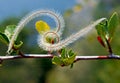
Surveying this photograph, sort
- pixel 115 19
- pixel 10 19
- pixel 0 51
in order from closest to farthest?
pixel 115 19, pixel 0 51, pixel 10 19

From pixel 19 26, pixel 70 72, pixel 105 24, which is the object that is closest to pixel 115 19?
pixel 105 24

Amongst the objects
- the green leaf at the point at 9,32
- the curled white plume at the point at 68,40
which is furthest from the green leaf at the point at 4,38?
the curled white plume at the point at 68,40

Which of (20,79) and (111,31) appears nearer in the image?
(111,31)

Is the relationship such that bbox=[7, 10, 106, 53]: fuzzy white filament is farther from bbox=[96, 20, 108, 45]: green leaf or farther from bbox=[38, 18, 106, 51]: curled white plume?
bbox=[96, 20, 108, 45]: green leaf

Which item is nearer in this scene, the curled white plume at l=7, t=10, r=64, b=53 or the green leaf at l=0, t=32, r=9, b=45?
the curled white plume at l=7, t=10, r=64, b=53

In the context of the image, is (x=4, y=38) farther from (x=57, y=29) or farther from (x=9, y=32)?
(x=57, y=29)

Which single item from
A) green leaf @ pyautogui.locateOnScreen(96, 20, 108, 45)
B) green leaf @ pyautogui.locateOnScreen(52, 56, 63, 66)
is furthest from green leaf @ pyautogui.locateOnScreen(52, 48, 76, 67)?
green leaf @ pyautogui.locateOnScreen(96, 20, 108, 45)

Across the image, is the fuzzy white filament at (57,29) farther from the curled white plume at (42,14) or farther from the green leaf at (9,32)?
the green leaf at (9,32)

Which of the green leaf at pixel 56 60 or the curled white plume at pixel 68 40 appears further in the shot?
the green leaf at pixel 56 60

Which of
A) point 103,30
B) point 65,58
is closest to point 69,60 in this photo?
point 65,58

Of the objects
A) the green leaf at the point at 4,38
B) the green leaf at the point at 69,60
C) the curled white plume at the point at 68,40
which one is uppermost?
the green leaf at the point at 4,38

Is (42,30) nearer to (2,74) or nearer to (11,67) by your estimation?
(2,74)
